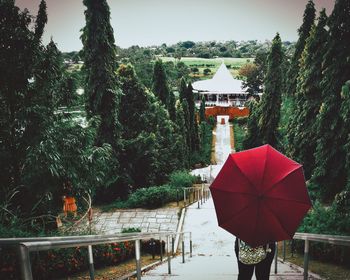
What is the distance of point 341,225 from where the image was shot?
757 cm

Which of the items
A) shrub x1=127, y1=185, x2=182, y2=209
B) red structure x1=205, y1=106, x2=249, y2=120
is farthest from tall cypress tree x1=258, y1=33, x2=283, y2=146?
red structure x1=205, y1=106, x2=249, y2=120

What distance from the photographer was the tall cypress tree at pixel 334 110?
14.4 m

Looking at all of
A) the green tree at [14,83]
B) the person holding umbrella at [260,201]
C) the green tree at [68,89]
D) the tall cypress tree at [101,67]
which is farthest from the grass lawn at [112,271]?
the tall cypress tree at [101,67]

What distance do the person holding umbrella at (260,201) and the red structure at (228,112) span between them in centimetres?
4700

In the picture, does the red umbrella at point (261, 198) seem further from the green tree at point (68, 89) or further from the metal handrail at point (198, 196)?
the metal handrail at point (198, 196)

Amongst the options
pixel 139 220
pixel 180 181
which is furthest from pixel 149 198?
pixel 180 181

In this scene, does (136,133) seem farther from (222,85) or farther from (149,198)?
(222,85)

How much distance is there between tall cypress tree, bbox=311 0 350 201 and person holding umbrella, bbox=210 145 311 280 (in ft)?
38.7

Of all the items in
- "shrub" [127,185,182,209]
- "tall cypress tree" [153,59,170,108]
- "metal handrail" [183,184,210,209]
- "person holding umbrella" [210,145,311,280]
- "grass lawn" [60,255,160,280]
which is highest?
"tall cypress tree" [153,59,170,108]

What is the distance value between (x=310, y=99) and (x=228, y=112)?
33953mm

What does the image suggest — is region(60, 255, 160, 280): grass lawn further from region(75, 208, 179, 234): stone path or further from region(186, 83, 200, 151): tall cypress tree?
region(186, 83, 200, 151): tall cypress tree

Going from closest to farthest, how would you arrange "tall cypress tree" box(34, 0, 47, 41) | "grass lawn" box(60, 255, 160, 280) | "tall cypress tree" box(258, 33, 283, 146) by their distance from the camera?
"grass lawn" box(60, 255, 160, 280)
"tall cypress tree" box(34, 0, 47, 41)
"tall cypress tree" box(258, 33, 283, 146)

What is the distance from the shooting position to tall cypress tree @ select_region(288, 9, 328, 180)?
57.8ft

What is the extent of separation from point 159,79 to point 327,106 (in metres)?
14.7
